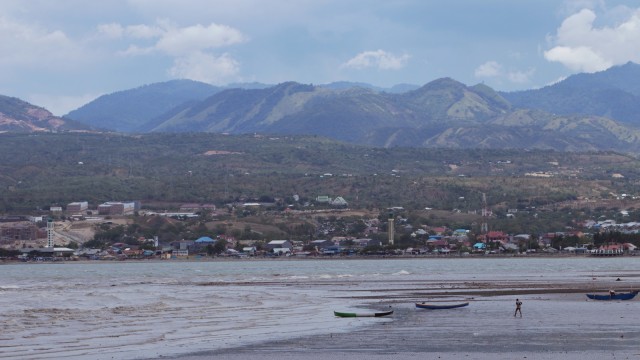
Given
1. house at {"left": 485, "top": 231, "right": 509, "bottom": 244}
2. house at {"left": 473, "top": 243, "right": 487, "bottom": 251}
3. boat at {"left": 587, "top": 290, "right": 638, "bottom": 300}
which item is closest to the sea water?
boat at {"left": 587, "top": 290, "right": 638, "bottom": 300}

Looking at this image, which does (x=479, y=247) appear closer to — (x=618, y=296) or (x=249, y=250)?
(x=249, y=250)

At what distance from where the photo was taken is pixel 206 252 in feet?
646

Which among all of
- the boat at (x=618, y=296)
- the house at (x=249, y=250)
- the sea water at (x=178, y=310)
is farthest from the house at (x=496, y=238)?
the boat at (x=618, y=296)

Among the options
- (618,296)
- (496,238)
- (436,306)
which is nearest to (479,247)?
(496,238)

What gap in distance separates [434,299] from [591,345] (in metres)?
28.0

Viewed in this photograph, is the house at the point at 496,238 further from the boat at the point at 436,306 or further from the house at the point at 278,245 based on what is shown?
the boat at the point at 436,306

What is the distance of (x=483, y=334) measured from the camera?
5384cm

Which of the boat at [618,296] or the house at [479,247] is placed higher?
the house at [479,247]

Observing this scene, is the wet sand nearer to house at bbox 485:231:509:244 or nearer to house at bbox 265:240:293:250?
house at bbox 265:240:293:250

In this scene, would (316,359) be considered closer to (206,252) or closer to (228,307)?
(228,307)

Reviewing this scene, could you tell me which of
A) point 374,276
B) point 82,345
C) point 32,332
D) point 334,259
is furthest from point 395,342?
point 334,259

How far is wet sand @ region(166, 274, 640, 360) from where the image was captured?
156ft

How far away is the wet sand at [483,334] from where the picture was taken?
47.5 meters

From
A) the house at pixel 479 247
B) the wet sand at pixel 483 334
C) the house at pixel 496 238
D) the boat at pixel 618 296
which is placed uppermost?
the house at pixel 496 238
